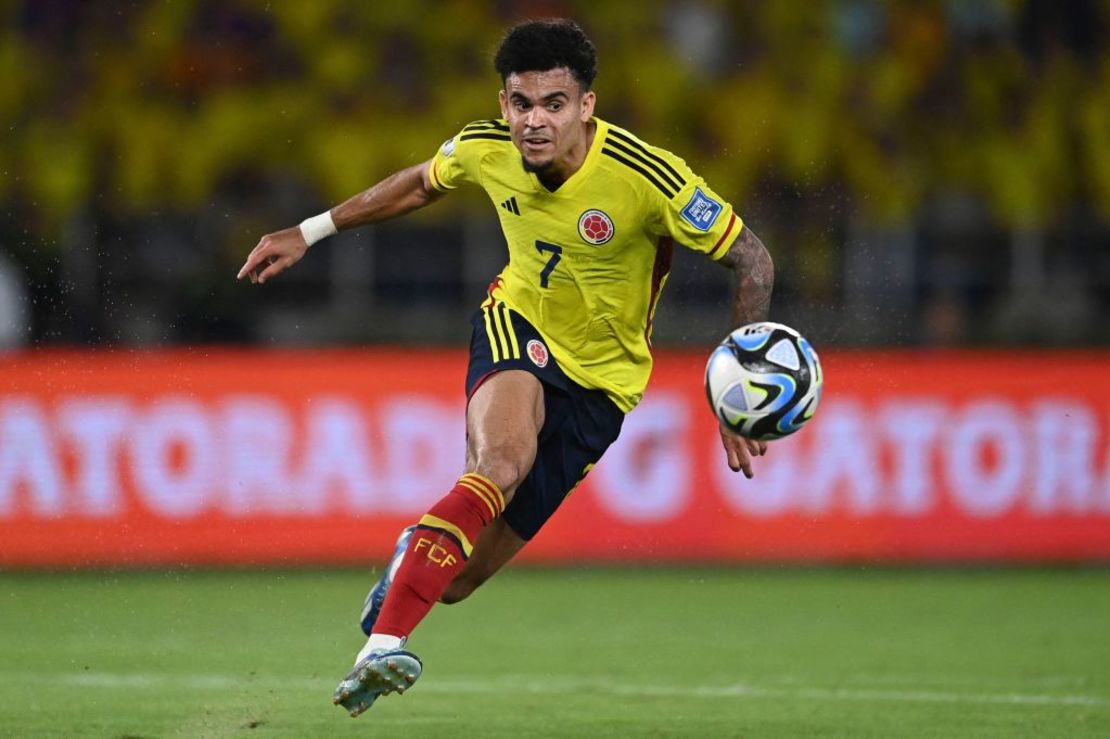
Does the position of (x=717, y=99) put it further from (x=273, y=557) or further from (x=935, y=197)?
(x=273, y=557)

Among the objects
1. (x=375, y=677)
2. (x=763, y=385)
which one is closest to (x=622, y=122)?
(x=763, y=385)

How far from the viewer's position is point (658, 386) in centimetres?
1280

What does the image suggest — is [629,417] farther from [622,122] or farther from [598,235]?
[598,235]

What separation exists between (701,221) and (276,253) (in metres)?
1.62

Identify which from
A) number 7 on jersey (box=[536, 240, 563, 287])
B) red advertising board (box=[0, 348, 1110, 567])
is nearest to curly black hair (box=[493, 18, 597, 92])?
number 7 on jersey (box=[536, 240, 563, 287])

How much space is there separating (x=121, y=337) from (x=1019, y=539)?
23.6ft

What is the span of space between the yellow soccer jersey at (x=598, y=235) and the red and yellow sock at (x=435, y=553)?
2.97 ft

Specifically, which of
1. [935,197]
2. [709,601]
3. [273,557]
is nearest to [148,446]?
[273,557]

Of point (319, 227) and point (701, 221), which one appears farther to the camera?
point (319, 227)

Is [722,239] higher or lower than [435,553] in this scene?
higher

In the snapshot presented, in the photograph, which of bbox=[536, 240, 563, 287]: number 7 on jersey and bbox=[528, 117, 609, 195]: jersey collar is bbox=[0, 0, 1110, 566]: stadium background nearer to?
bbox=[536, 240, 563, 287]: number 7 on jersey

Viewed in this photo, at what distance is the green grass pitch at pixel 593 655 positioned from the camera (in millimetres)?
6977

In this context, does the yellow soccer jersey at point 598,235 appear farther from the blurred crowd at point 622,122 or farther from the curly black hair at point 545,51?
the blurred crowd at point 622,122

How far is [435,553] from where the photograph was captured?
5.87m
